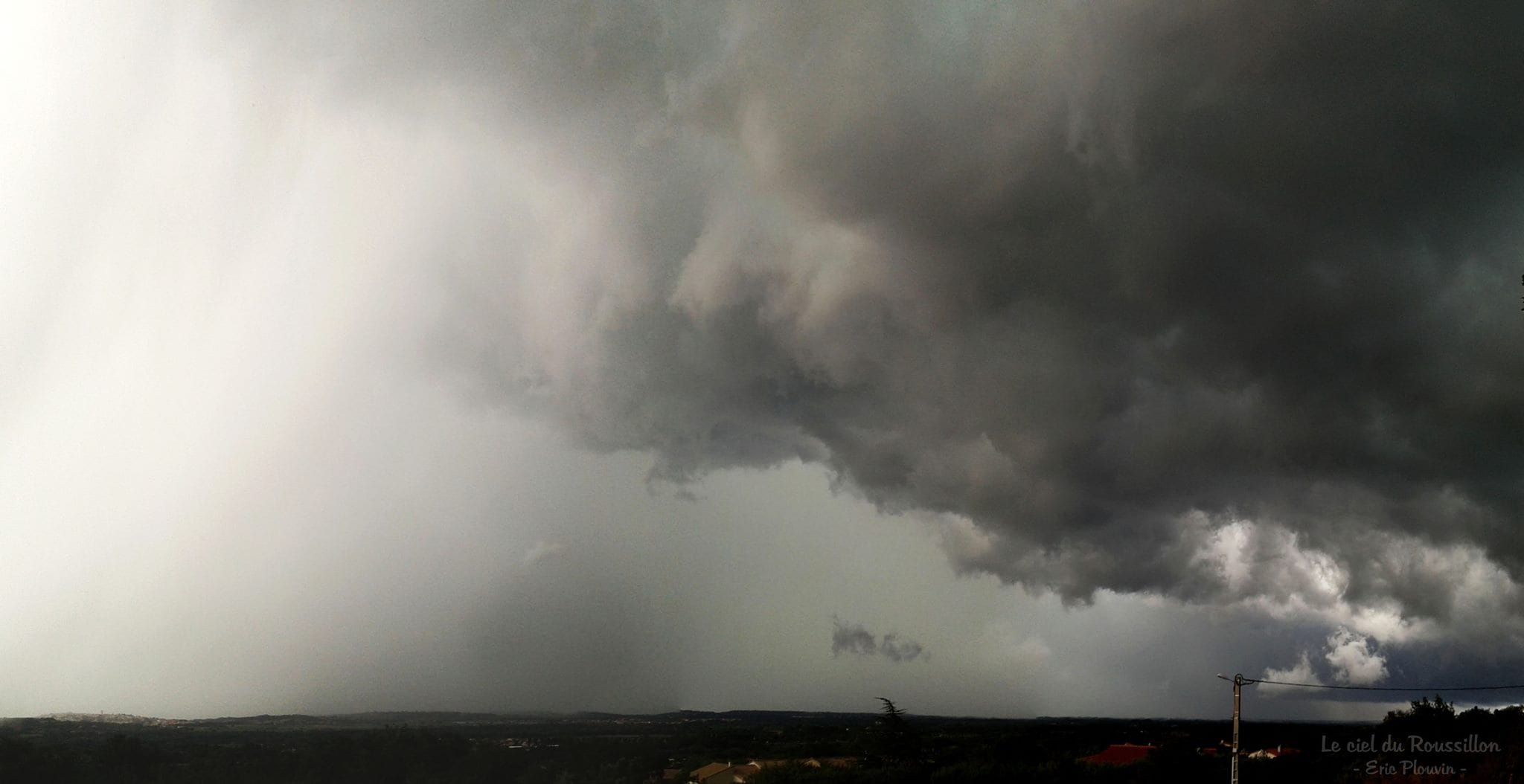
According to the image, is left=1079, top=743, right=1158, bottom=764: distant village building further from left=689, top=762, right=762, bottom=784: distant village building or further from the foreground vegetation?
left=689, top=762, right=762, bottom=784: distant village building

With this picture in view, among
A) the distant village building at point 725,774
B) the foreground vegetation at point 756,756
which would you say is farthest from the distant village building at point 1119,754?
the distant village building at point 725,774

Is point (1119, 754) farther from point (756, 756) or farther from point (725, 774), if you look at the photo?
point (756, 756)

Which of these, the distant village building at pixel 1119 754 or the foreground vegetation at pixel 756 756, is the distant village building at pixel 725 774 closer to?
the foreground vegetation at pixel 756 756

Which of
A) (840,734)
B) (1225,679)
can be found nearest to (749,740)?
(840,734)

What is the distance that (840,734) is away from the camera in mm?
132750

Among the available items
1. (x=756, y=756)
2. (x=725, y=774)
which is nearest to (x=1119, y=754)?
(x=725, y=774)

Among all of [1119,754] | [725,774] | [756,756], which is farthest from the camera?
[756,756]

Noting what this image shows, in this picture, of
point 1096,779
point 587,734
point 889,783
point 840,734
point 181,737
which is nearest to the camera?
point 1096,779

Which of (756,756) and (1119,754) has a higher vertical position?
(1119,754)

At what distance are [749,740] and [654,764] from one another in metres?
41.2

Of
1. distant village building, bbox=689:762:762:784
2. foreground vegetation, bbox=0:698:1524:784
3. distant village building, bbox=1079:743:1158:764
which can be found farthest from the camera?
distant village building, bbox=1079:743:1158:764

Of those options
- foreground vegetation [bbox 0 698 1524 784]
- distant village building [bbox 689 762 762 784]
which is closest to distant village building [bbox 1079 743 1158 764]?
foreground vegetation [bbox 0 698 1524 784]

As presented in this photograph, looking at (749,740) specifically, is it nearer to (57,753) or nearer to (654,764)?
(654,764)

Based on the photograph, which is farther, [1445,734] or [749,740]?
[749,740]
